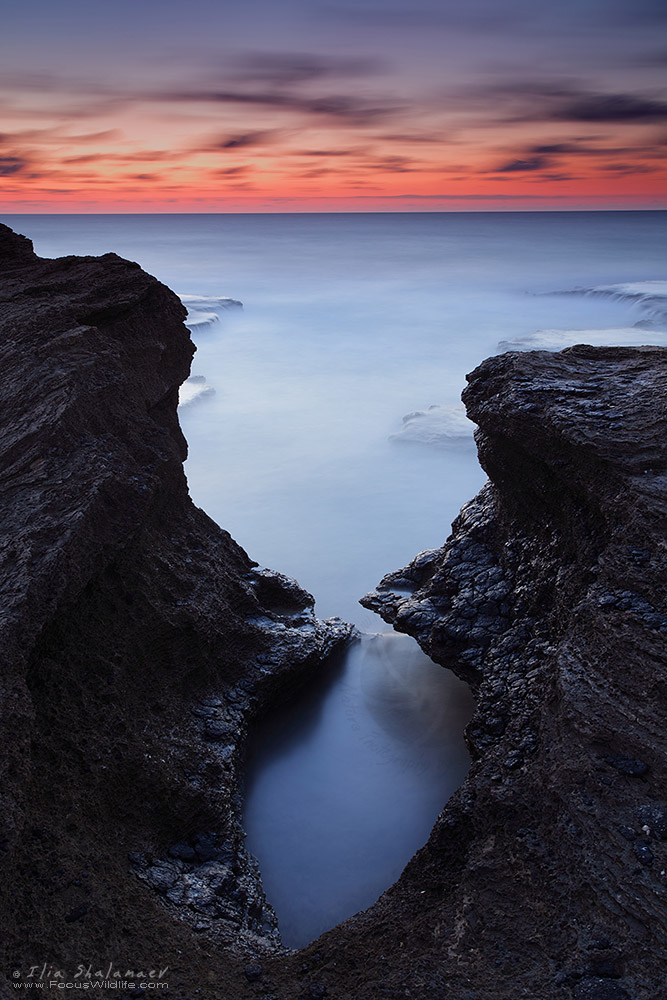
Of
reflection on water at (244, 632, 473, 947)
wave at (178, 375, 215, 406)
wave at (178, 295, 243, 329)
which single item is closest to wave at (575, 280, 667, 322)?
wave at (178, 295, 243, 329)

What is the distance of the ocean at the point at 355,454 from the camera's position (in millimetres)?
6270

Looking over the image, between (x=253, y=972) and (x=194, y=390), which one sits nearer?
(x=253, y=972)

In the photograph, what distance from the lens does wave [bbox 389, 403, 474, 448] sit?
1938 centimetres

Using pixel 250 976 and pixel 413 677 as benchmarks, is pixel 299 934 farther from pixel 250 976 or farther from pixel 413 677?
pixel 413 677

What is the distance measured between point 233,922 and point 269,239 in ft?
278

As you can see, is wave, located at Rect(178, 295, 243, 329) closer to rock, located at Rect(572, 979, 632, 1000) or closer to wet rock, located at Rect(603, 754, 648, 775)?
wet rock, located at Rect(603, 754, 648, 775)

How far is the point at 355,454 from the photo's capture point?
21.2 m

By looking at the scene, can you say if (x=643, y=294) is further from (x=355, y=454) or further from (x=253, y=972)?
(x=253, y=972)

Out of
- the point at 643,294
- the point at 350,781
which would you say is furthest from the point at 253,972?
the point at 643,294

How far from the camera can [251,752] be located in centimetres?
668

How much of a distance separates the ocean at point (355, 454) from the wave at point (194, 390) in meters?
0.08

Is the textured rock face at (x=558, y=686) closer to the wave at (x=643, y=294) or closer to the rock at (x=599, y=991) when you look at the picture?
the rock at (x=599, y=991)

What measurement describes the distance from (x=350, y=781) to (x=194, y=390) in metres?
18.5

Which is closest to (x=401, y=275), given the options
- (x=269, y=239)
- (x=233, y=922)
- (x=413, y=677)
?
(x=269, y=239)
